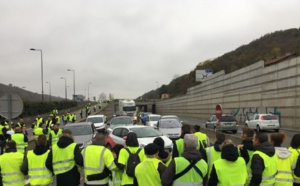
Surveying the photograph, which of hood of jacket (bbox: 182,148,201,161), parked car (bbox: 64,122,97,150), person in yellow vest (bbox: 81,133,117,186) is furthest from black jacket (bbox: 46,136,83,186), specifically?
parked car (bbox: 64,122,97,150)

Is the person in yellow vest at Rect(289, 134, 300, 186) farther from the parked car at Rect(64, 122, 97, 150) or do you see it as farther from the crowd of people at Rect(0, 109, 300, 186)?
the parked car at Rect(64, 122, 97, 150)

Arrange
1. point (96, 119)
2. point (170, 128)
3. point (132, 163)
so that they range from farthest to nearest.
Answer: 1. point (96, 119)
2. point (170, 128)
3. point (132, 163)

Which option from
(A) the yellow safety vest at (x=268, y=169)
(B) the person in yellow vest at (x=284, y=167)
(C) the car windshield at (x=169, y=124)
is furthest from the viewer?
(C) the car windshield at (x=169, y=124)

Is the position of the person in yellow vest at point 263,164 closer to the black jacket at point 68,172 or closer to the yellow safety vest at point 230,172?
the yellow safety vest at point 230,172

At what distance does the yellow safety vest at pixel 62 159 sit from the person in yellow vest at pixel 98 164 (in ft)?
1.26

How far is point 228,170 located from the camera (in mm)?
4504

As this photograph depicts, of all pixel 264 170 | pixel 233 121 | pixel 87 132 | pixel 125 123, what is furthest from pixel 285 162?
pixel 233 121

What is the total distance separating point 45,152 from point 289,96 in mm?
33615

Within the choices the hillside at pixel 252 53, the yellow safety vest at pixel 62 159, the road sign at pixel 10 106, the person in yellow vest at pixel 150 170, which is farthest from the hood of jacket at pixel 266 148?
the hillside at pixel 252 53

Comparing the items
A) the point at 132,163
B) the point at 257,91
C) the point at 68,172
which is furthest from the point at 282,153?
the point at 257,91

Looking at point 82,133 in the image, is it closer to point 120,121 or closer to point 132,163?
point 120,121

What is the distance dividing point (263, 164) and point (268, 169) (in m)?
0.14

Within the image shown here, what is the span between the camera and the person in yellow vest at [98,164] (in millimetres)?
5645

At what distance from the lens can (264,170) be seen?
16.1 ft
